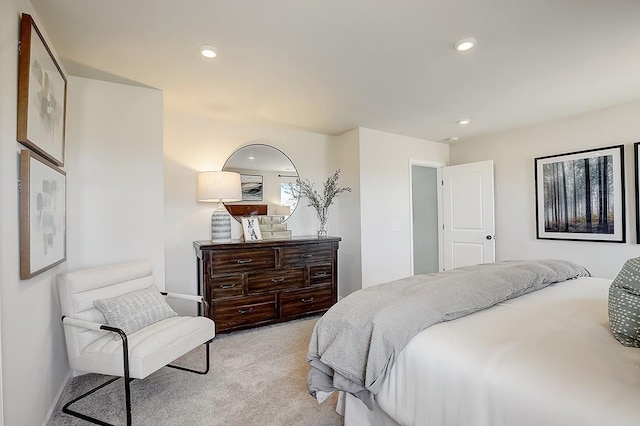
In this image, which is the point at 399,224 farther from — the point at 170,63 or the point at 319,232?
the point at 170,63

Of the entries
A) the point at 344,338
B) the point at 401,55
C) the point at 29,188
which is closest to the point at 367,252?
the point at 401,55

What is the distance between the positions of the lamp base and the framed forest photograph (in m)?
3.89

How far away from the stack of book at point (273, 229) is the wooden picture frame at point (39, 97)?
200cm

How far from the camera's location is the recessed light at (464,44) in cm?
208

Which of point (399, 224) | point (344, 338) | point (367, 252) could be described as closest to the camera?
Result: point (344, 338)

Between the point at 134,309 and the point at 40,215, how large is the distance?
2.68ft

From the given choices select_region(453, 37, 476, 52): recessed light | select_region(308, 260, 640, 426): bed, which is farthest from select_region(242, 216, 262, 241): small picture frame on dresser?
select_region(453, 37, 476, 52): recessed light

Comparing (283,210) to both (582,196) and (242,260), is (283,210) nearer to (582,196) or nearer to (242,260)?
(242,260)

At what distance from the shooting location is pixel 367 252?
4086mm

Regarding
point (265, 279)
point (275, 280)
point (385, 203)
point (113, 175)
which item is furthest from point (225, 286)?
point (385, 203)

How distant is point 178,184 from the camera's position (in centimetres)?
342

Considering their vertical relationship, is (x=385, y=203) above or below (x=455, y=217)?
above

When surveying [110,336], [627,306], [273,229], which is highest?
[273,229]

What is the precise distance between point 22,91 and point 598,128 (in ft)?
16.6
